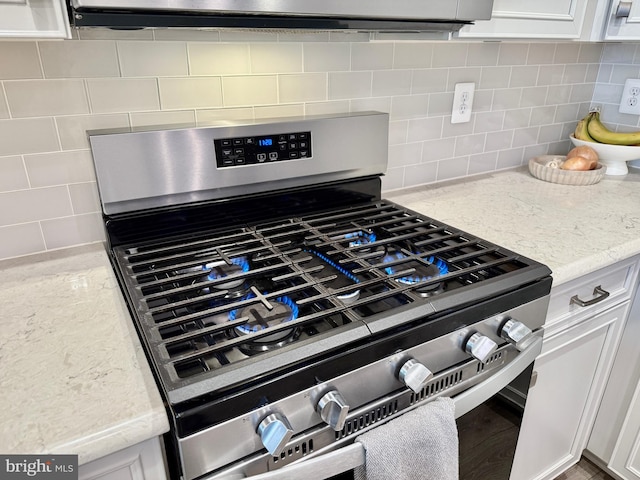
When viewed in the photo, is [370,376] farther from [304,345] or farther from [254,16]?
[254,16]

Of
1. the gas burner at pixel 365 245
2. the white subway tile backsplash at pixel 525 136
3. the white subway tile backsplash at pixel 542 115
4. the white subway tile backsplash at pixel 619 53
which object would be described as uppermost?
the white subway tile backsplash at pixel 619 53

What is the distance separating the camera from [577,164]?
154 centimetres

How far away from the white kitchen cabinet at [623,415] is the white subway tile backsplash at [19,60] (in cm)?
153

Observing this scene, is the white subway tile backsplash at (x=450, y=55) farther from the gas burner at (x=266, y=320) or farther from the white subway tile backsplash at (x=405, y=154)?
the gas burner at (x=266, y=320)

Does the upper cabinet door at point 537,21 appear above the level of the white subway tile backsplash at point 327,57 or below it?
above

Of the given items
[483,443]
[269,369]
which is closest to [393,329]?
[269,369]

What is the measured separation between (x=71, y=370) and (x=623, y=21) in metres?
1.58

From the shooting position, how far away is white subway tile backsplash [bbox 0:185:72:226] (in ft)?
3.17

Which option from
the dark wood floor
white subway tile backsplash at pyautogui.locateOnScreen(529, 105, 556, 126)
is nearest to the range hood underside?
white subway tile backsplash at pyautogui.locateOnScreen(529, 105, 556, 126)

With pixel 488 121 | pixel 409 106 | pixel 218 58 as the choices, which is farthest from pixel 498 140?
pixel 218 58

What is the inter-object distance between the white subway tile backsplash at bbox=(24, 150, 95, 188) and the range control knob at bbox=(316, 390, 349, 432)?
703 millimetres

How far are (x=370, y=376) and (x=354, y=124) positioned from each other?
2.25 ft

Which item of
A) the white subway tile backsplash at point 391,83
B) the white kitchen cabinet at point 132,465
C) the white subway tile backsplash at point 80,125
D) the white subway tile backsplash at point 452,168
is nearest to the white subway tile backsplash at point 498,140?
the white subway tile backsplash at point 452,168

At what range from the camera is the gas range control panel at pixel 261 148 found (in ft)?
3.46
